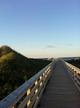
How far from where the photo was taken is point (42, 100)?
12383 millimetres

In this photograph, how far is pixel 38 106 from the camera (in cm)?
1097

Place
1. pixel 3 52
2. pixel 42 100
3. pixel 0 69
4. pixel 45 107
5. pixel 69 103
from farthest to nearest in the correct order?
pixel 3 52
pixel 0 69
pixel 42 100
pixel 69 103
pixel 45 107

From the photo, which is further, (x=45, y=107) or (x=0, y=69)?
(x=0, y=69)

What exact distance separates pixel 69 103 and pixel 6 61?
119 m

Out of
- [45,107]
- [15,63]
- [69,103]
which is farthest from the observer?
[15,63]

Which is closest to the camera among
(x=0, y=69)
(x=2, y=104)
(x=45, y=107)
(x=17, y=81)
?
(x=2, y=104)

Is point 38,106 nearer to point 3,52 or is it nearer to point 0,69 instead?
point 0,69

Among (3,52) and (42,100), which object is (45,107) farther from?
(3,52)

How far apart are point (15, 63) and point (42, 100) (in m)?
117

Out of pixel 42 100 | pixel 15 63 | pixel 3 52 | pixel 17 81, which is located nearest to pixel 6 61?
pixel 15 63

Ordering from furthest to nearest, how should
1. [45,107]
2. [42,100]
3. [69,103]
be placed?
[42,100]
[69,103]
[45,107]

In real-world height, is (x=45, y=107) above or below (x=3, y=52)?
below

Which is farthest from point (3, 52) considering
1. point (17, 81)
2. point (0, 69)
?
point (17, 81)

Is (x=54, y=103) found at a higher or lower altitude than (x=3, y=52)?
lower
